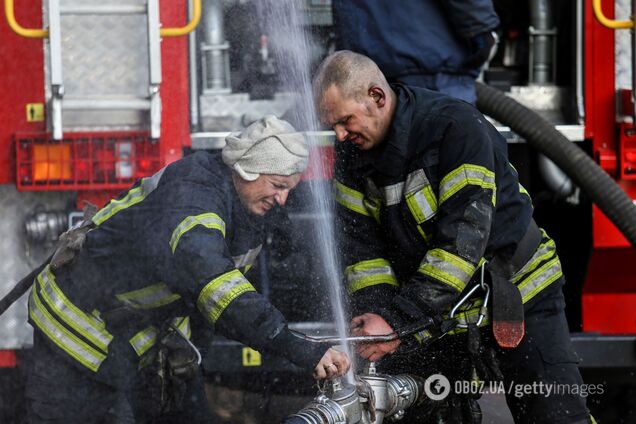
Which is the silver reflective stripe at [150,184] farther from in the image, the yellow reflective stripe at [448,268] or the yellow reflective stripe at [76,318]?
the yellow reflective stripe at [448,268]

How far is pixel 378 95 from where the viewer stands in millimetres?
3566

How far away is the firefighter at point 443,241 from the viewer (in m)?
3.47

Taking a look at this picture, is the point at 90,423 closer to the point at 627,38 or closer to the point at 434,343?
the point at 434,343

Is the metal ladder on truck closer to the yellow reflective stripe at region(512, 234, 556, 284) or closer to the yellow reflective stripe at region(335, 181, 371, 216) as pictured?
the yellow reflective stripe at region(335, 181, 371, 216)

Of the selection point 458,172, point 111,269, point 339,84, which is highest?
point 339,84

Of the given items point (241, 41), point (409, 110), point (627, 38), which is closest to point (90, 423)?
point (409, 110)

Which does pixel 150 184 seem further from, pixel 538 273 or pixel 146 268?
pixel 538 273

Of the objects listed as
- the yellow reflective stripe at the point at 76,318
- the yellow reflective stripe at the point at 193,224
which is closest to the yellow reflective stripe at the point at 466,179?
the yellow reflective stripe at the point at 193,224

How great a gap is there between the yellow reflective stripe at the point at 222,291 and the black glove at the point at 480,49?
161 cm

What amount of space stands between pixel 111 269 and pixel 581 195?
6.28ft

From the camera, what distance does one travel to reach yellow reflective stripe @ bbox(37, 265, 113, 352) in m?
3.78

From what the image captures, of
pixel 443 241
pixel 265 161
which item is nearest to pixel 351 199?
pixel 265 161

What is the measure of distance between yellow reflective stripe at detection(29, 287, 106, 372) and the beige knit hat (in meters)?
0.69

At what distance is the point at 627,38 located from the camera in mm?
4707
